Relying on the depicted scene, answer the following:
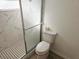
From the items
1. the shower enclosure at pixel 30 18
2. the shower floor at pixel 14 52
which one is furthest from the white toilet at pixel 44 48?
the shower floor at pixel 14 52

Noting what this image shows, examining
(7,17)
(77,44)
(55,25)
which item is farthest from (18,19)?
(77,44)

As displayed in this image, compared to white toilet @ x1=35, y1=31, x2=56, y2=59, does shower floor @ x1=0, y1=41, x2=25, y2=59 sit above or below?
below

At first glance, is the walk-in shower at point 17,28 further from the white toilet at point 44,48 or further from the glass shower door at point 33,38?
the white toilet at point 44,48

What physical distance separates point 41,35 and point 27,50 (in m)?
0.61

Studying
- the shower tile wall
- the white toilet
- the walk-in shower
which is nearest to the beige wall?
the white toilet

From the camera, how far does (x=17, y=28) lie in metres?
2.24

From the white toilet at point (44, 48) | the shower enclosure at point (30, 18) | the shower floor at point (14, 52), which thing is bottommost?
the shower floor at point (14, 52)

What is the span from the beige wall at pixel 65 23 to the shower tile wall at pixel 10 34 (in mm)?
937

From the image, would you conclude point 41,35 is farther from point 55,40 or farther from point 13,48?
point 13,48

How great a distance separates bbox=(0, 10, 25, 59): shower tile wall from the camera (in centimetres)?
186

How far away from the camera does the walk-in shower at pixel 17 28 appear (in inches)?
62.6

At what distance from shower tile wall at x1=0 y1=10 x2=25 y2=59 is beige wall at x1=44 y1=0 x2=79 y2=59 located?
0.94m

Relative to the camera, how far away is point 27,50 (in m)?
1.82

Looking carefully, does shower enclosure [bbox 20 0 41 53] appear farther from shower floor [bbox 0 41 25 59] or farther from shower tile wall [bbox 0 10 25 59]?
shower tile wall [bbox 0 10 25 59]
